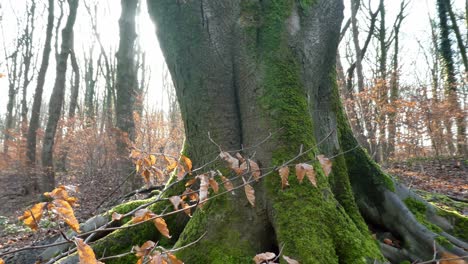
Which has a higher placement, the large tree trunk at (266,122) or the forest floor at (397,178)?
the large tree trunk at (266,122)

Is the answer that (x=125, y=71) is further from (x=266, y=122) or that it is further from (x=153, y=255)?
(x=153, y=255)

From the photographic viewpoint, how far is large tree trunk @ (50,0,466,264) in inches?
107

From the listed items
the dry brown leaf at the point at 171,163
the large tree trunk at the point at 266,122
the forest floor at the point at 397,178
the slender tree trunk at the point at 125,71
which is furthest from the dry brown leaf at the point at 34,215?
the slender tree trunk at the point at 125,71

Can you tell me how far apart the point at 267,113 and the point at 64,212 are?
6.72 feet

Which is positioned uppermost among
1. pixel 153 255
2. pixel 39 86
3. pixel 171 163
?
pixel 39 86

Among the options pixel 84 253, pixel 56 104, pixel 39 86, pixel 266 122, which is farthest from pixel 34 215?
pixel 39 86

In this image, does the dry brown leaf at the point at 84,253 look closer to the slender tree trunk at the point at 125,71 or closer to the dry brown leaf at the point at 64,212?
the dry brown leaf at the point at 64,212

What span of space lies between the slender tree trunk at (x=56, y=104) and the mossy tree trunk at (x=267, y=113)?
9.38m

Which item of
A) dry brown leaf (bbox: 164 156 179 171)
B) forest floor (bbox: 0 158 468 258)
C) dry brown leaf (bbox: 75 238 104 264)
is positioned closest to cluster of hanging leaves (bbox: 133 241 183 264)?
dry brown leaf (bbox: 75 238 104 264)

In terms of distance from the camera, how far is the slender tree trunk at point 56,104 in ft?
37.1

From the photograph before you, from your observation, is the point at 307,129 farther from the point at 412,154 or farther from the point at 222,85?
the point at 412,154

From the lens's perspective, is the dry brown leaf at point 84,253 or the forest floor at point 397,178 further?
the forest floor at point 397,178

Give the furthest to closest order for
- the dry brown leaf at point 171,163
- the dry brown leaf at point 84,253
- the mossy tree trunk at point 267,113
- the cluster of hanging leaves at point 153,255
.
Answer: the mossy tree trunk at point 267,113 → the dry brown leaf at point 171,163 → the cluster of hanging leaves at point 153,255 → the dry brown leaf at point 84,253

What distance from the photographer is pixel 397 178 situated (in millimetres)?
9312
